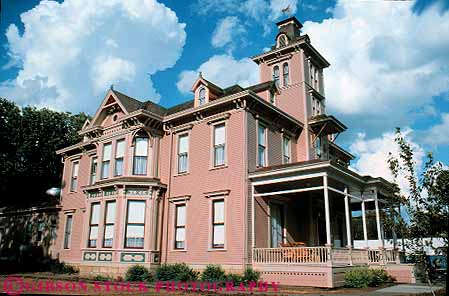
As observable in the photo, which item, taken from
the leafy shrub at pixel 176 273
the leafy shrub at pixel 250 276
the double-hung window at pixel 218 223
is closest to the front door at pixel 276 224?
the leafy shrub at pixel 250 276

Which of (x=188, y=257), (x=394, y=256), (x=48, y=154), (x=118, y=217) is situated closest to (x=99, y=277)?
(x=118, y=217)

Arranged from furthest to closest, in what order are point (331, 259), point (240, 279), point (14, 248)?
point (14, 248) < point (240, 279) < point (331, 259)

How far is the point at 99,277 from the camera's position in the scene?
18.9 m

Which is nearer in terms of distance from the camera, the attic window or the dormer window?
the dormer window

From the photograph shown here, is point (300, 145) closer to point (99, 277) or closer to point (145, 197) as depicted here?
point (145, 197)

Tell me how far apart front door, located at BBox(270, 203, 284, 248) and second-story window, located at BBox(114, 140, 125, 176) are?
28.0 feet

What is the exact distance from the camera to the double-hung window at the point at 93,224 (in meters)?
21.6

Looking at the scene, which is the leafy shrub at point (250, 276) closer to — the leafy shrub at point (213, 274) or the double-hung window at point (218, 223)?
the leafy shrub at point (213, 274)

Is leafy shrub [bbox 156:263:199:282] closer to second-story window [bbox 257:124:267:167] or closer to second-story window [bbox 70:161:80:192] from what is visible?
second-story window [bbox 257:124:267:167]

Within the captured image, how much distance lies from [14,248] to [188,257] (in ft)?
59.2

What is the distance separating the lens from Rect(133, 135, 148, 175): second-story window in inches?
839

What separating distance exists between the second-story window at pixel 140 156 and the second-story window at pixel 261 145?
6.26m

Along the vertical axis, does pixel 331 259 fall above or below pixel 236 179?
below

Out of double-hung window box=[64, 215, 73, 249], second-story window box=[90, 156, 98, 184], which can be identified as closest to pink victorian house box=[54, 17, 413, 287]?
double-hung window box=[64, 215, 73, 249]
